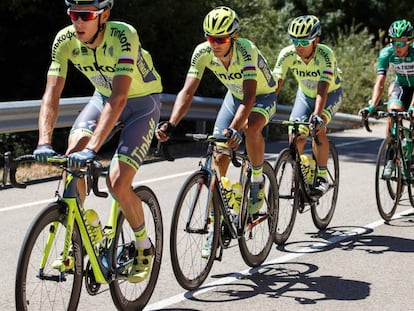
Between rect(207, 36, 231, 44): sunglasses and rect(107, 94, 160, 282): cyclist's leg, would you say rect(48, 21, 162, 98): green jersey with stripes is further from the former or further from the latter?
rect(207, 36, 231, 44): sunglasses

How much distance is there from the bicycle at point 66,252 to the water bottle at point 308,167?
3285mm

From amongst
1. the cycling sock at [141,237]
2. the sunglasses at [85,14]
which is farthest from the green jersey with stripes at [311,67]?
the sunglasses at [85,14]

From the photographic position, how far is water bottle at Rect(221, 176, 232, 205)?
6984mm

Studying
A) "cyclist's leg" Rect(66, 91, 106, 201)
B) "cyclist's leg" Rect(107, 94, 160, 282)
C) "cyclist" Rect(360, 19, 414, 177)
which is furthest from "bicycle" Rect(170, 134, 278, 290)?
"cyclist" Rect(360, 19, 414, 177)

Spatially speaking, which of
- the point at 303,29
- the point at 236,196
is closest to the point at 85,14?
the point at 236,196

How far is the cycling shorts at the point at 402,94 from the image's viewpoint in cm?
1020

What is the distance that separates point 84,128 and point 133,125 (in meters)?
0.35

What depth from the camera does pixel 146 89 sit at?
20.2ft

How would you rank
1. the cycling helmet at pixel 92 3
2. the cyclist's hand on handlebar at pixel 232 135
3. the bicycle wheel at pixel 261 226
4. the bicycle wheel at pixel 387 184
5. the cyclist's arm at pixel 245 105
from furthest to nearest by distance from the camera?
the bicycle wheel at pixel 387 184 < the bicycle wheel at pixel 261 226 < the cyclist's arm at pixel 245 105 < the cyclist's hand on handlebar at pixel 232 135 < the cycling helmet at pixel 92 3

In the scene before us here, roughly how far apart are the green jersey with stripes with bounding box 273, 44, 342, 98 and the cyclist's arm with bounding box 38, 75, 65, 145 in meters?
3.41

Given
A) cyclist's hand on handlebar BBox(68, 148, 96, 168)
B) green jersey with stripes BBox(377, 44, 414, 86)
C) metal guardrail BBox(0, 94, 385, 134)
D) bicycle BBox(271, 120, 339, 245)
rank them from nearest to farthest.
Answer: cyclist's hand on handlebar BBox(68, 148, 96, 168)
bicycle BBox(271, 120, 339, 245)
green jersey with stripes BBox(377, 44, 414, 86)
metal guardrail BBox(0, 94, 385, 134)

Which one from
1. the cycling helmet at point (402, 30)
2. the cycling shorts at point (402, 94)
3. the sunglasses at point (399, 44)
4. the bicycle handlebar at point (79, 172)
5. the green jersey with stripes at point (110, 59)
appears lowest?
the bicycle handlebar at point (79, 172)

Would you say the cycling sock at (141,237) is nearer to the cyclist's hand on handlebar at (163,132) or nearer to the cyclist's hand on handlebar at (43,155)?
the cyclist's hand on handlebar at (163,132)

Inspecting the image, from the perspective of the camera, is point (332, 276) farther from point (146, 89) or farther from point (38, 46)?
point (38, 46)
